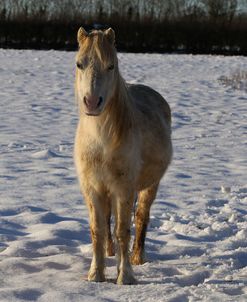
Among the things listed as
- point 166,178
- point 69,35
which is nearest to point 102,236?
point 166,178

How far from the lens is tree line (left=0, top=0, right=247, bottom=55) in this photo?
3138 centimetres

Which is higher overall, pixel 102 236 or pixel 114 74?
pixel 114 74

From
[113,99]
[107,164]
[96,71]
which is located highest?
[96,71]

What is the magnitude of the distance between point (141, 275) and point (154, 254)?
1.87 ft

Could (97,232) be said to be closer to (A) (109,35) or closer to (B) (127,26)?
(A) (109,35)

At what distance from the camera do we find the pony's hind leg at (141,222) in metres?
4.52

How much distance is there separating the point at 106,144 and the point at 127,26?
A: 1168 inches

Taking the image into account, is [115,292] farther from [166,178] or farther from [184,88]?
[184,88]

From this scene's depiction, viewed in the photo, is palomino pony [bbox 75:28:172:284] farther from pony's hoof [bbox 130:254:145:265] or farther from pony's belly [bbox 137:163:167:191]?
pony's hoof [bbox 130:254:145:265]

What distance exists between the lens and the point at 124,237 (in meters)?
4.04

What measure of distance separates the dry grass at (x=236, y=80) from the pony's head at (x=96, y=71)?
11.2 meters

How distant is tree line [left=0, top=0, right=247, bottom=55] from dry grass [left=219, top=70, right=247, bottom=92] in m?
14.1

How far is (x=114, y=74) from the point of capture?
12.2ft

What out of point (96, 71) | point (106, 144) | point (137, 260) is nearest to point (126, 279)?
point (137, 260)
